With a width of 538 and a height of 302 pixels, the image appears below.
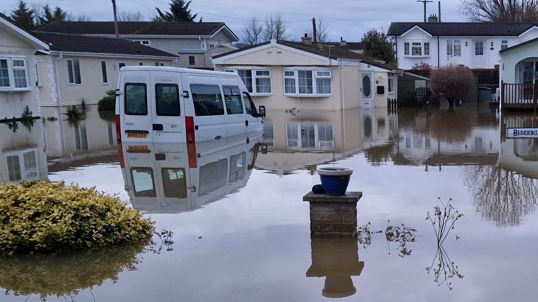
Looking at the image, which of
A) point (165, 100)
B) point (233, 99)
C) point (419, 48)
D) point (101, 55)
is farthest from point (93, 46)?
point (419, 48)

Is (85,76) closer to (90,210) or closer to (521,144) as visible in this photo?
(521,144)

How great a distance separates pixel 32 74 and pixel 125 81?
550 inches

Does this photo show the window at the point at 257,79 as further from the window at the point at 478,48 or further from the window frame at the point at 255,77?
the window at the point at 478,48

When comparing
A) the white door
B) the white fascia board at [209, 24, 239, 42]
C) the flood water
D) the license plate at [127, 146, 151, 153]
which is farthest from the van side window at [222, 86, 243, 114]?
the white fascia board at [209, 24, 239, 42]

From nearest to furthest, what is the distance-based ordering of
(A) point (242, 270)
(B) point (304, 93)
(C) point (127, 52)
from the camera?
(A) point (242, 270) < (B) point (304, 93) < (C) point (127, 52)

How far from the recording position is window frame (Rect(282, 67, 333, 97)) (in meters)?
31.0

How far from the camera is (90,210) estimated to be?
22.5 ft

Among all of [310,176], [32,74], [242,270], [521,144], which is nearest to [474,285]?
[242,270]

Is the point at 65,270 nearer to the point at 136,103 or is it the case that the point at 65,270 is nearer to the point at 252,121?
the point at 136,103

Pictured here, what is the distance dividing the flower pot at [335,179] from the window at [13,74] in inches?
858

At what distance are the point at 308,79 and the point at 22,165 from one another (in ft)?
65.5

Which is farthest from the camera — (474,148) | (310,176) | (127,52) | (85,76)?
(127,52)

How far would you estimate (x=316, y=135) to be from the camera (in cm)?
1975

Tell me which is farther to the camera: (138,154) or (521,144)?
(521,144)
